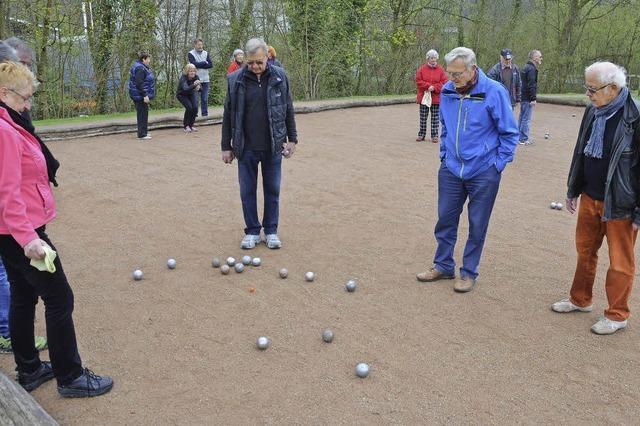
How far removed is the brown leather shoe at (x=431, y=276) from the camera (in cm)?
560

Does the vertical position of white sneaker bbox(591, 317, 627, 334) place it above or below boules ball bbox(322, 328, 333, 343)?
above

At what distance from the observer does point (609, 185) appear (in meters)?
4.29

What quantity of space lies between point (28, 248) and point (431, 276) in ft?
11.9

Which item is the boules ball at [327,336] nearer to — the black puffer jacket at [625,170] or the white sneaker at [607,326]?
the white sneaker at [607,326]

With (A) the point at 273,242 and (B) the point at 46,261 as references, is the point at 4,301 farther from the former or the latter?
(A) the point at 273,242

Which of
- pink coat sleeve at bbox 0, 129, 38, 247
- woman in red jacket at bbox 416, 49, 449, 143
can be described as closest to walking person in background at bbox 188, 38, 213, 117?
woman in red jacket at bbox 416, 49, 449, 143

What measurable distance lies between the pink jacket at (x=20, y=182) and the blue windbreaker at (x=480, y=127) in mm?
3283

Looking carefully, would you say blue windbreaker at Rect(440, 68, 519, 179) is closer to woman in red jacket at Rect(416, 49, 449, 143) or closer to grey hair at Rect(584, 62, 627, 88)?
grey hair at Rect(584, 62, 627, 88)

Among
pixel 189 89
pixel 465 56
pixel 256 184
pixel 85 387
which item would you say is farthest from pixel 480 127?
pixel 189 89

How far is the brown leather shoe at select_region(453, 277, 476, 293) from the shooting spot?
17.6ft

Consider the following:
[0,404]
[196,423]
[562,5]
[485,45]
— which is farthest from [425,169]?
[562,5]

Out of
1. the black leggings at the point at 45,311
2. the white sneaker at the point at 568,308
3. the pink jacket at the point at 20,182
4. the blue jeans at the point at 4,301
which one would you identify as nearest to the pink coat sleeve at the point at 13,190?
the pink jacket at the point at 20,182

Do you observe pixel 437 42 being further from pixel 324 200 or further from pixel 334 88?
pixel 324 200

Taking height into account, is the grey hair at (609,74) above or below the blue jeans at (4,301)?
above
